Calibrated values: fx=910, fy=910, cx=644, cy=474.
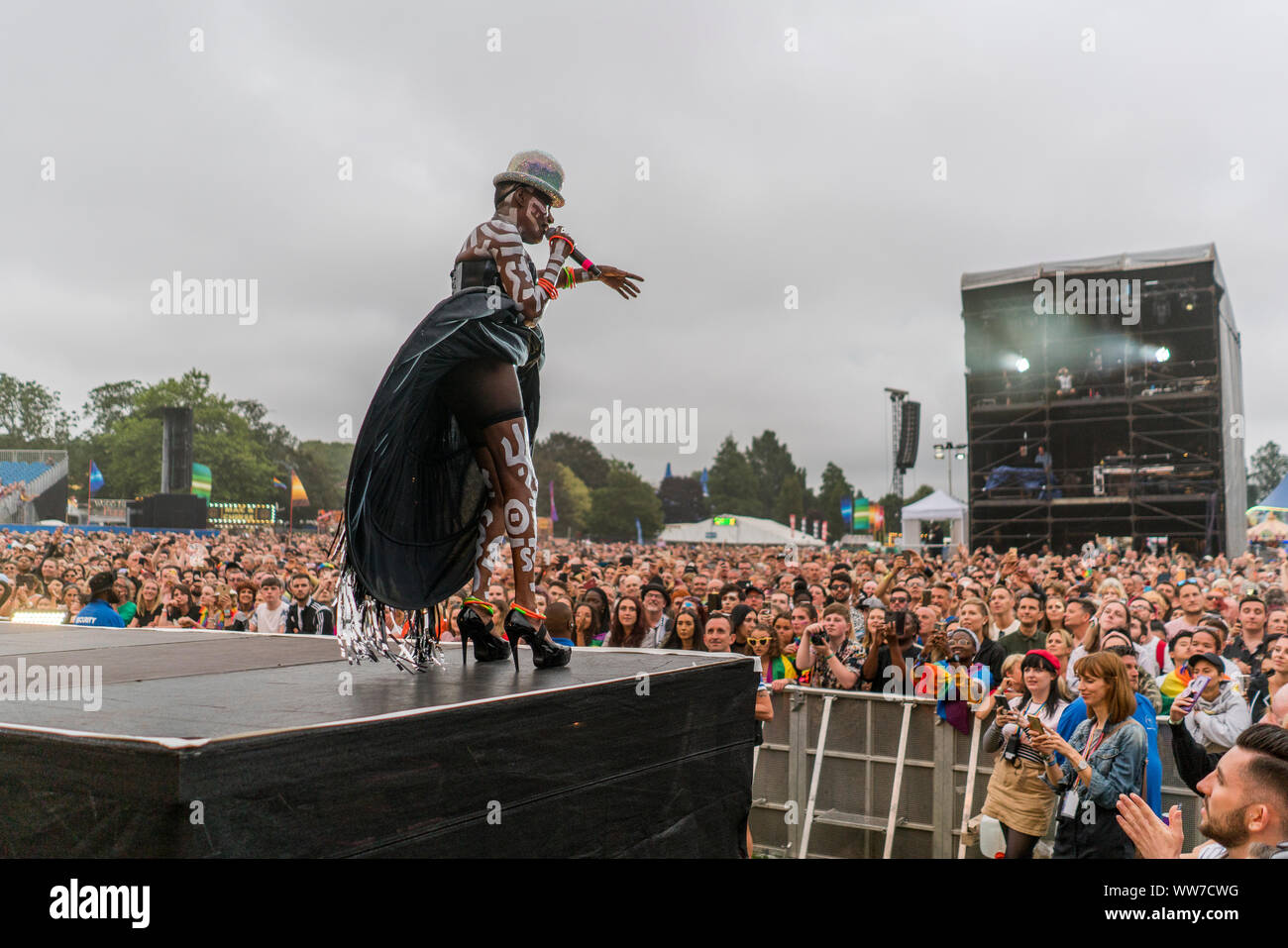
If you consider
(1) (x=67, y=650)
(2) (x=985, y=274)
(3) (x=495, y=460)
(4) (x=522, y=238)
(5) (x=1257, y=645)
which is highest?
(2) (x=985, y=274)

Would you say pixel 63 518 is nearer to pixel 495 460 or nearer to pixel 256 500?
pixel 256 500

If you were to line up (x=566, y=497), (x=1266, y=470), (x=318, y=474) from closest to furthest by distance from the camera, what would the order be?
1. (x=566, y=497)
2. (x=318, y=474)
3. (x=1266, y=470)

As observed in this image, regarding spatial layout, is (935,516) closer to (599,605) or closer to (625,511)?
(599,605)

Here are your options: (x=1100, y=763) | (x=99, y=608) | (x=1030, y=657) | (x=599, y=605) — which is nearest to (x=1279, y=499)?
(x=599, y=605)

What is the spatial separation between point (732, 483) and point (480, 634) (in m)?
81.9

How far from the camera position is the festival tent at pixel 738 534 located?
1743 inches

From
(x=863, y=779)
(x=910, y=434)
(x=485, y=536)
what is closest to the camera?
(x=485, y=536)

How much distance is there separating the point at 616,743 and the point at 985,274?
74.1ft

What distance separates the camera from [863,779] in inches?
225

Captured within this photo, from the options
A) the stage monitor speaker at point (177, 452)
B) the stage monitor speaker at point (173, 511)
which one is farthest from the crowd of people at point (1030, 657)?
the stage monitor speaker at point (173, 511)

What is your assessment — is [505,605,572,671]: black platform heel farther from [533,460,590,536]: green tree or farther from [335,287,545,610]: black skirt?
[533,460,590,536]: green tree

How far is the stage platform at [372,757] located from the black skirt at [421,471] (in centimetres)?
30
